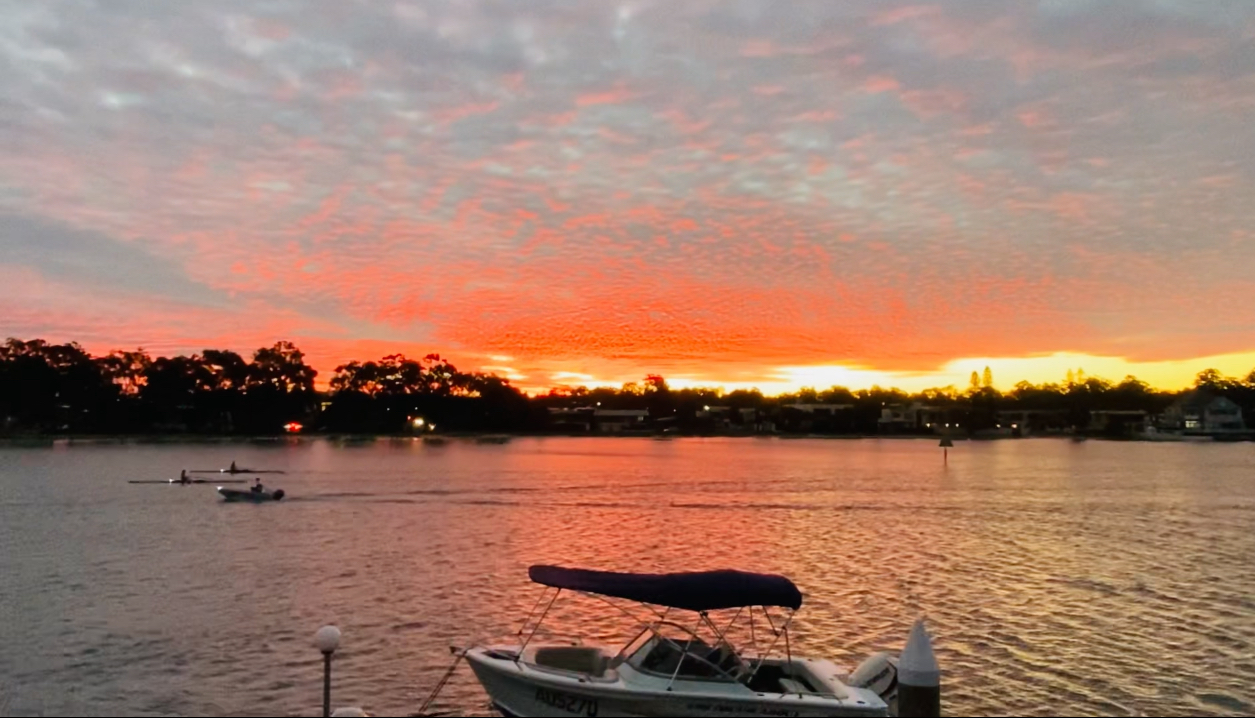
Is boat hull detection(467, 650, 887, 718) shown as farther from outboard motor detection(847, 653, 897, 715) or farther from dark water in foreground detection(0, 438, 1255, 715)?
dark water in foreground detection(0, 438, 1255, 715)

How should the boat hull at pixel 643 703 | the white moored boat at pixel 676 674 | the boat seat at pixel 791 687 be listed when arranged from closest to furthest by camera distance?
the boat hull at pixel 643 703
the white moored boat at pixel 676 674
the boat seat at pixel 791 687

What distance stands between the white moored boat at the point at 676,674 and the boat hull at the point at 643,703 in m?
0.02

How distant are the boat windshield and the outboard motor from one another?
257 cm

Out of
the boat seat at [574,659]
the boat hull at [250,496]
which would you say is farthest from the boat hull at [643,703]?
the boat hull at [250,496]

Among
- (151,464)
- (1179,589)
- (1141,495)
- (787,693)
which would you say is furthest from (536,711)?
(151,464)

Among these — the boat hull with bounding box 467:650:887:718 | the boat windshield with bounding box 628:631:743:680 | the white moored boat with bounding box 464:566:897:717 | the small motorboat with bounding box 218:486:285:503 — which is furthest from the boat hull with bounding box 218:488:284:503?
the boat windshield with bounding box 628:631:743:680

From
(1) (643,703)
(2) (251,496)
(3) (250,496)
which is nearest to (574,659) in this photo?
(1) (643,703)

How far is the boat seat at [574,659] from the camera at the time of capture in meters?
18.8

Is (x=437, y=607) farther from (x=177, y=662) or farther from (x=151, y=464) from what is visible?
(x=151, y=464)

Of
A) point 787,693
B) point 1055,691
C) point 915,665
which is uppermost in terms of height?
point 915,665

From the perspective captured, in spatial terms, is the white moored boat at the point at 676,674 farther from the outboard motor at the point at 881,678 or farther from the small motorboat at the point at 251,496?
the small motorboat at the point at 251,496

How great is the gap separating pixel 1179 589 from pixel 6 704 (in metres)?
38.2

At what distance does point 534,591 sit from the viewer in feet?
122

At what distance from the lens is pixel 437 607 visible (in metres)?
33.9
